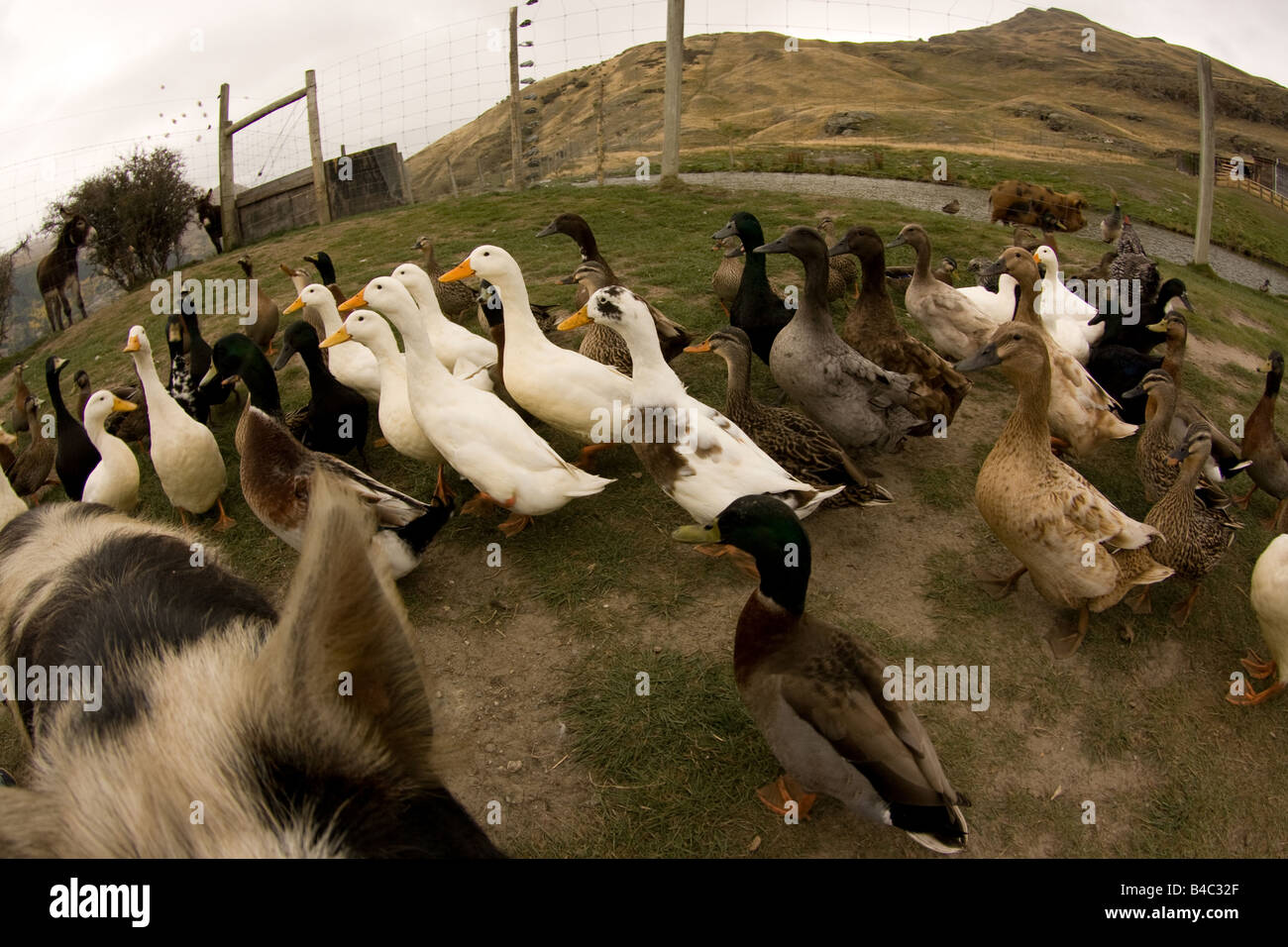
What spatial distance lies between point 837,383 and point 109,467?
572 cm

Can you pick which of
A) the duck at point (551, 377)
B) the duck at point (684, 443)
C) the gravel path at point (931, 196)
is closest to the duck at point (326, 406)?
the duck at point (551, 377)

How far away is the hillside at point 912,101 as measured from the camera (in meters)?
35.9

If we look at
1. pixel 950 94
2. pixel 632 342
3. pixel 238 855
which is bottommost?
pixel 238 855

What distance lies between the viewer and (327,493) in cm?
110

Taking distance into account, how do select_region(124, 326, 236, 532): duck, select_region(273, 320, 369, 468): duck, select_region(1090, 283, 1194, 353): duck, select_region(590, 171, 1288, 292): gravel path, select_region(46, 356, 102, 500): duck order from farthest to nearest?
select_region(590, 171, 1288, 292): gravel path
select_region(1090, 283, 1194, 353): duck
select_region(46, 356, 102, 500): duck
select_region(273, 320, 369, 468): duck
select_region(124, 326, 236, 532): duck

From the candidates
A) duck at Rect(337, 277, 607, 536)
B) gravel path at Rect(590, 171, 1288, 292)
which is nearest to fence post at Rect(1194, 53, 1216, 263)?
gravel path at Rect(590, 171, 1288, 292)

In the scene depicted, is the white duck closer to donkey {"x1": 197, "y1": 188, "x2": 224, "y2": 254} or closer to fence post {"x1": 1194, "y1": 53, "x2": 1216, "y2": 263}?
fence post {"x1": 1194, "y1": 53, "x2": 1216, "y2": 263}

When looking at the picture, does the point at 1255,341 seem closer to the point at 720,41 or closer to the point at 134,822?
the point at 134,822

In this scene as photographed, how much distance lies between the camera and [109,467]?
19.5 ft

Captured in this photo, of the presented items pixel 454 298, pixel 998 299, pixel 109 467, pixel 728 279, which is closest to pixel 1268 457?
pixel 998 299

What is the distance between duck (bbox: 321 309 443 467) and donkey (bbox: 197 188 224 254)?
13700mm

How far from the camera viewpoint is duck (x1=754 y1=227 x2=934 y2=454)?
5.97 meters

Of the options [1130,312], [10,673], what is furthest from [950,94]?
[10,673]

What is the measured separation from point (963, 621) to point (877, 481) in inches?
62.9
